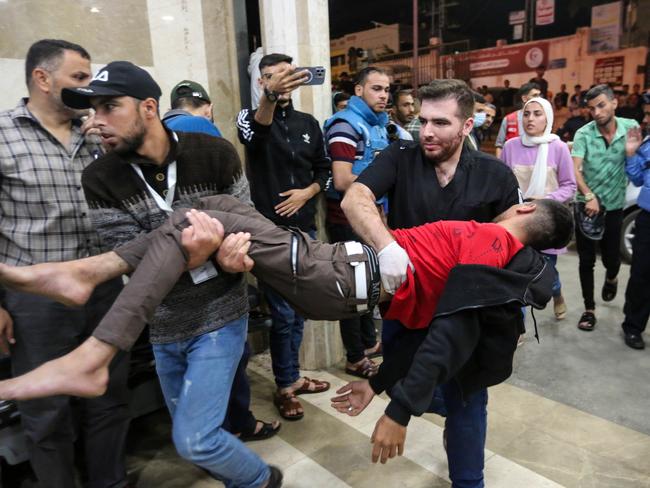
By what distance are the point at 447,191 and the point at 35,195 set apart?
5.26 feet

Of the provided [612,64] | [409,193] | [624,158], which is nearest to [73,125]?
[409,193]

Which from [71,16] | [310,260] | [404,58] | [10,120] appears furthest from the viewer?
[404,58]

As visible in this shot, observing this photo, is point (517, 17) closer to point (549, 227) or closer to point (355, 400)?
point (549, 227)

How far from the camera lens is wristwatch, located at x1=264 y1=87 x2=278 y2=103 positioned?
234 centimetres

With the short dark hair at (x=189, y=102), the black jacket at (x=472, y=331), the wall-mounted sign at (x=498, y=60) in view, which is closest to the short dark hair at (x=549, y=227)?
the black jacket at (x=472, y=331)

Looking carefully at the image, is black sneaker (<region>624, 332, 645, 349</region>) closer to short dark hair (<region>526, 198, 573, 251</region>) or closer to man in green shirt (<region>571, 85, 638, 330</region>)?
man in green shirt (<region>571, 85, 638, 330</region>)

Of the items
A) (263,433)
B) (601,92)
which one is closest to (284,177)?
(263,433)

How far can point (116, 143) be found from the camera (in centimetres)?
164

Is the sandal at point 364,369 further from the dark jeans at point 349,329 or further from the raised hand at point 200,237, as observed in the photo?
the raised hand at point 200,237

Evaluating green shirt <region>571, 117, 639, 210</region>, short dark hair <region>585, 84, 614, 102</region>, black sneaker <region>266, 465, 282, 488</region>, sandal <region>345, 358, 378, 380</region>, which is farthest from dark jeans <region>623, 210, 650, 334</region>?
black sneaker <region>266, 465, 282, 488</region>

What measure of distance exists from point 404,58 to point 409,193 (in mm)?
9572

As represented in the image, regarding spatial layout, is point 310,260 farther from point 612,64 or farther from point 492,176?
point 612,64

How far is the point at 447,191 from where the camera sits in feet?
→ 6.30

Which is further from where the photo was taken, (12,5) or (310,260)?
(12,5)
